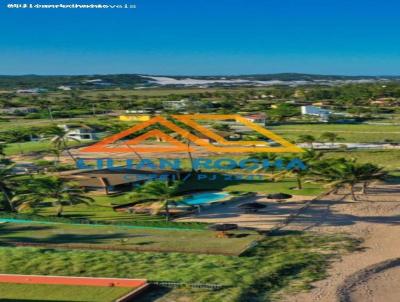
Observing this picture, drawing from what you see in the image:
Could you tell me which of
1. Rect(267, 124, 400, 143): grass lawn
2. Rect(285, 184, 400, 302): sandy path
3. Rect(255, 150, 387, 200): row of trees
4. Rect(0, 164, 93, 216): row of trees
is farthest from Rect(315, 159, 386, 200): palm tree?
Rect(267, 124, 400, 143): grass lawn

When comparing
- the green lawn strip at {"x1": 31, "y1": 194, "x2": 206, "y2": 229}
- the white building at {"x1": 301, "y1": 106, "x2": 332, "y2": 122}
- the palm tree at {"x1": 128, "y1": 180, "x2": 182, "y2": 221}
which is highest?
the white building at {"x1": 301, "y1": 106, "x2": 332, "y2": 122}

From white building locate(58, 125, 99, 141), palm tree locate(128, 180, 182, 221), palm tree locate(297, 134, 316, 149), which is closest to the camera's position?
palm tree locate(128, 180, 182, 221)

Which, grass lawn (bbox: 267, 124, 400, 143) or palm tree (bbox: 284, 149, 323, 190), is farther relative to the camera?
grass lawn (bbox: 267, 124, 400, 143)

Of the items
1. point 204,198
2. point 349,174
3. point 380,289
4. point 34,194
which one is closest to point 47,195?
point 34,194

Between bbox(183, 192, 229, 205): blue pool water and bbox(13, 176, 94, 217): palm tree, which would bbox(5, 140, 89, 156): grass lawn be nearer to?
bbox(183, 192, 229, 205): blue pool water

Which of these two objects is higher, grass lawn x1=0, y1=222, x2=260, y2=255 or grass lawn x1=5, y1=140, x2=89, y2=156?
grass lawn x1=5, y1=140, x2=89, y2=156

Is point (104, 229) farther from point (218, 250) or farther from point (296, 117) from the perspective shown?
point (296, 117)

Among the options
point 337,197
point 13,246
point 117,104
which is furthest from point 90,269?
point 117,104
